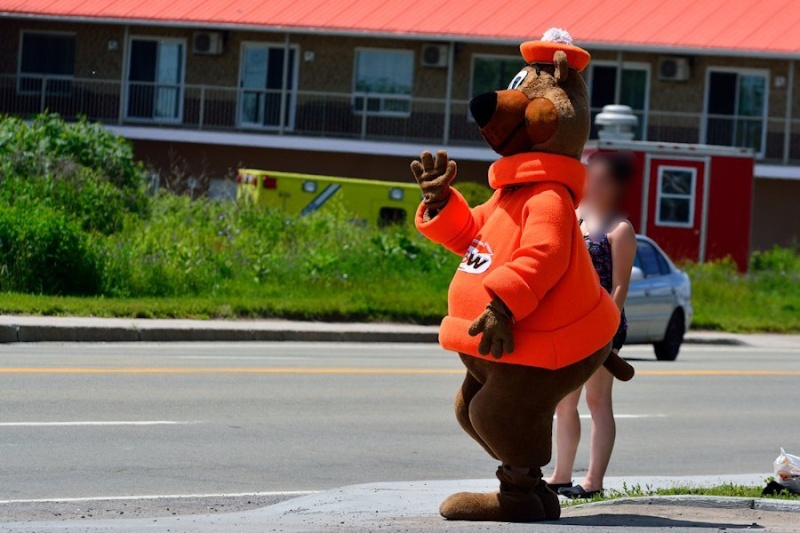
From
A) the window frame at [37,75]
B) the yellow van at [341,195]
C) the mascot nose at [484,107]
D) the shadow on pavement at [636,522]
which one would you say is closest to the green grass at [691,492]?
the shadow on pavement at [636,522]

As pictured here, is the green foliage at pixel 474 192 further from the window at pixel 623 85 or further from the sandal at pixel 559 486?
the sandal at pixel 559 486

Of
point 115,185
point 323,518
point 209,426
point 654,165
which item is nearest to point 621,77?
point 654,165

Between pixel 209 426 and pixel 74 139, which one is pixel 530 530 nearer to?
pixel 209 426

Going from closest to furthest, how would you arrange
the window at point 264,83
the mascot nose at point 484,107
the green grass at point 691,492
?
the mascot nose at point 484,107, the green grass at point 691,492, the window at point 264,83

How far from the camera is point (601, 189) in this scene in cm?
733

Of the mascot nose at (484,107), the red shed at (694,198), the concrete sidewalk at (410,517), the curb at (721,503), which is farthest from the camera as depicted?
the red shed at (694,198)

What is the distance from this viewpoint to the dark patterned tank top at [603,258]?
7.48 m

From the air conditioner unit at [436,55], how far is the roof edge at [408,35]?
0.52 metres

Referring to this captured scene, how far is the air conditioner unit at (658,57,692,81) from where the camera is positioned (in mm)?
36125

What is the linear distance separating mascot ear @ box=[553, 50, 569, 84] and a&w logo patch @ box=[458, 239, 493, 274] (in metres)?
0.80

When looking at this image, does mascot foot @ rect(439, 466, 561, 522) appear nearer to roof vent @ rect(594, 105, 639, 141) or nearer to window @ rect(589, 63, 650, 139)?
roof vent @ rect(594, 105, 639, 141)

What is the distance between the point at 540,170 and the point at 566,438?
2283 mm

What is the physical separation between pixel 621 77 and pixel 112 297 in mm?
20906

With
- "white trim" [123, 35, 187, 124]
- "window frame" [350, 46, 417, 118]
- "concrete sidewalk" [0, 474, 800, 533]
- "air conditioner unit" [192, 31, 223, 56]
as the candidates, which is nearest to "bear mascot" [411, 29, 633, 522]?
"concrete sidewalk" [0, 474, 800, 533]
